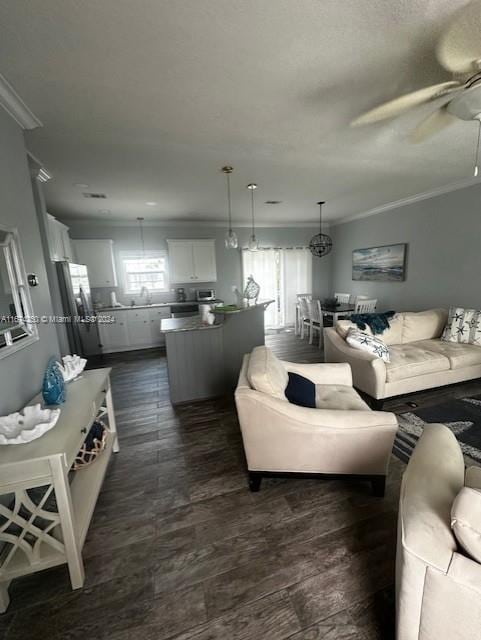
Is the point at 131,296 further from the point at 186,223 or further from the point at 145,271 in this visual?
the point at 186,223

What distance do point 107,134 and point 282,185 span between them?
7.44 feet

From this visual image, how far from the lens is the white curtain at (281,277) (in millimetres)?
6590

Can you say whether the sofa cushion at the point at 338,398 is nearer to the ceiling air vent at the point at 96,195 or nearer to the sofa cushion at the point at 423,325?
the sofa cushion at the point at 423,325

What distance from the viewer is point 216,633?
1.12 m

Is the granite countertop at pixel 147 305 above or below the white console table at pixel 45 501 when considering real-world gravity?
above

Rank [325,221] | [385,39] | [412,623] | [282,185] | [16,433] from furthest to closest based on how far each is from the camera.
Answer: [325,221], [282,185], [385,39], [16,433], [412,623]

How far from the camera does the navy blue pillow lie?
72.5 inches

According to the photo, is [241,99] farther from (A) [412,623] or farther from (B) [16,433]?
(A) [412,623]

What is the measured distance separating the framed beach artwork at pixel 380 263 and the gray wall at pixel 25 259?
215 inches

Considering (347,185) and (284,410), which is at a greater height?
(347,185)

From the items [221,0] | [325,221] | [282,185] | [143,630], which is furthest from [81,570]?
[325,221]

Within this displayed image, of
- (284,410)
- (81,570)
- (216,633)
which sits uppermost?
(284,410)

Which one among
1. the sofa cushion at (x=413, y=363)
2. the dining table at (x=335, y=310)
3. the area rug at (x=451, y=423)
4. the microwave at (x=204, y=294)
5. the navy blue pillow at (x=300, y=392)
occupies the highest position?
the microwave at (x=204, y=294)

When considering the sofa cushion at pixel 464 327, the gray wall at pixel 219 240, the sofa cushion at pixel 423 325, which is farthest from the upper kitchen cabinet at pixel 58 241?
the sofa cushion at pixel 464 327
